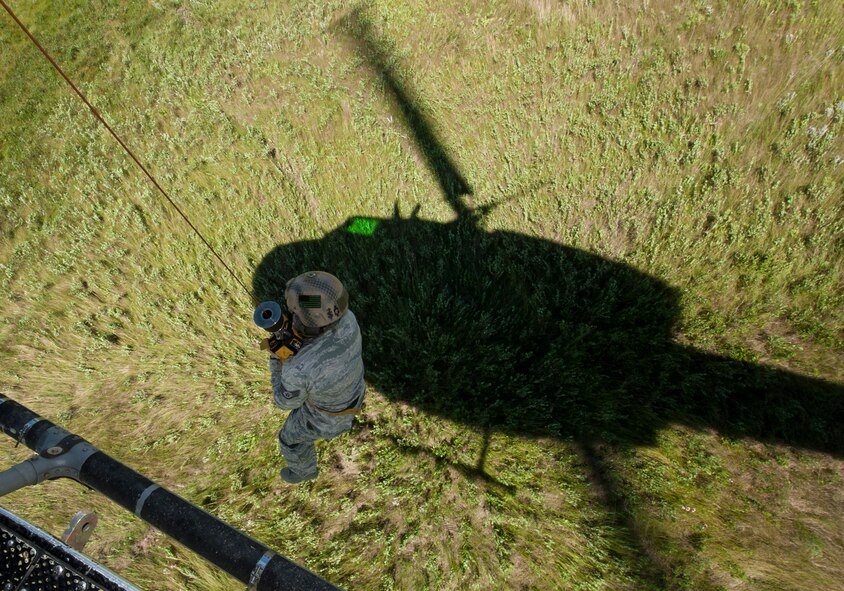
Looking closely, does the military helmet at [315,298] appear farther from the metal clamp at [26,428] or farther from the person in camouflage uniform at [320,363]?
the metal clamp at [26,428]

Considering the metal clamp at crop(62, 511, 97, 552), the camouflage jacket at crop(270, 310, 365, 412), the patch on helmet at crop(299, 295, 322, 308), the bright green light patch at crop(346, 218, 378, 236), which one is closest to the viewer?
the metal clamp at crop(62, 511, 97, 552)

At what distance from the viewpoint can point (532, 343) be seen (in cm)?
499

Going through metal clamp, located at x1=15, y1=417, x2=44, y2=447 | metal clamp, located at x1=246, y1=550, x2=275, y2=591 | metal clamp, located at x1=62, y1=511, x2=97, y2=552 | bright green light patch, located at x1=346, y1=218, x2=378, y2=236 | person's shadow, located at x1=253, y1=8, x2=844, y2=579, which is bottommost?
metal clamp, located at x1=62, y1=511, x2=97, y2=552

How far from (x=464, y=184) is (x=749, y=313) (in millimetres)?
3600

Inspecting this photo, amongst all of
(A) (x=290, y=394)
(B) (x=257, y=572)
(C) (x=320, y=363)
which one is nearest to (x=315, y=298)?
(C) (x=320, y=363)

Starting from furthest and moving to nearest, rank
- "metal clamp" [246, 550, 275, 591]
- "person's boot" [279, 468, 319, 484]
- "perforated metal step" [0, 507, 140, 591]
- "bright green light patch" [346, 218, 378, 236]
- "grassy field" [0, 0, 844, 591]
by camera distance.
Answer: "bright green light patch" [346, 218, 378, 236], "person's boot" [279, 468, 319, 484], "grassy field" [0, 0, 844, 591], "perforated metal step" [0, 507, 140, 591], "metal clamp" [246, 550, 275, 591]

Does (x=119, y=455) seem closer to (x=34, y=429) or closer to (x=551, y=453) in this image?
(x=34, y=429)

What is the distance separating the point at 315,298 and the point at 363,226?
326 cm

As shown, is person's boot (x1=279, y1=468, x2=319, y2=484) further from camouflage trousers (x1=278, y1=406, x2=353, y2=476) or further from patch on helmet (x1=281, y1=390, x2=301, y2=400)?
patch on helmet (x1=281, y1=390, x2=301, y2=400)

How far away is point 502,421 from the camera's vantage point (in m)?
4.56

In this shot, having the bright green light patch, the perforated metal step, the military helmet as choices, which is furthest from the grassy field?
the perforated metal step

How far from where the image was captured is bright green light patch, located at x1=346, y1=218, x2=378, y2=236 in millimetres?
6055

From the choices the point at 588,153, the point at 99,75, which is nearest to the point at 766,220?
the point at 588,153

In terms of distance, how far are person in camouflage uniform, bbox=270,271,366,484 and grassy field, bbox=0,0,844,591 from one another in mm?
1100
